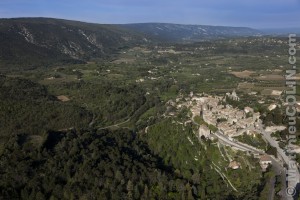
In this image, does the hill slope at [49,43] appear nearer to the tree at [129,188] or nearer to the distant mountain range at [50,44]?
the distant mountain range at [50,44]

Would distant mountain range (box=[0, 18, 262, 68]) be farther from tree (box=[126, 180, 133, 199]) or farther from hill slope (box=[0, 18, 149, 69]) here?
tree (box=[126, 180, 133, 199])

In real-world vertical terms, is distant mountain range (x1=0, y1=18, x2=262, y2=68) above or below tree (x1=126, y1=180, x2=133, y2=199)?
above

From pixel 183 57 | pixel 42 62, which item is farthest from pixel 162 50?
pixel 42 62

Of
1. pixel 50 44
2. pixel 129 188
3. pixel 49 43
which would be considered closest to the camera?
pixel 129 188

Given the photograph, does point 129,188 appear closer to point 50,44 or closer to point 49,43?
point 50,44

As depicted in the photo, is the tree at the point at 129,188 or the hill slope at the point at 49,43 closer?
the tree at the point at 129,188

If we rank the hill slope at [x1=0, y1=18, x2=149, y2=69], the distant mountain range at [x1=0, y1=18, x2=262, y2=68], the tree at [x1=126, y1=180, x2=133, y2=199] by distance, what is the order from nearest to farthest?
the tree at [x1=126, y1=180, x2=133, y2=199]
the distant mountain range at [x1=0, y1=18, x2=262, y2=68]
the hill slope at [x1=0, y1=18, x2=149, y2=69]

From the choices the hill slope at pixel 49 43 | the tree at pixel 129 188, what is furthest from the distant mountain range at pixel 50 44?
the tree at pixel 129 188

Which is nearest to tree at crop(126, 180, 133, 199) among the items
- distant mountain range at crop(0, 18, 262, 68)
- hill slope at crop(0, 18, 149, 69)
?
distant mountain range at crop(0, 18, 262, 68)

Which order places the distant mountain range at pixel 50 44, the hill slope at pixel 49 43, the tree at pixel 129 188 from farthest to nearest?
the hill slope at pixel 49 43
the distant mountain range at pixel 50 44
the tree at pixel 129 188

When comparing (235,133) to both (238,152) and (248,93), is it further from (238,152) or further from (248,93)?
(248,93)

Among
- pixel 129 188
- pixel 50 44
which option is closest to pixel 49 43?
pixel 50 44
